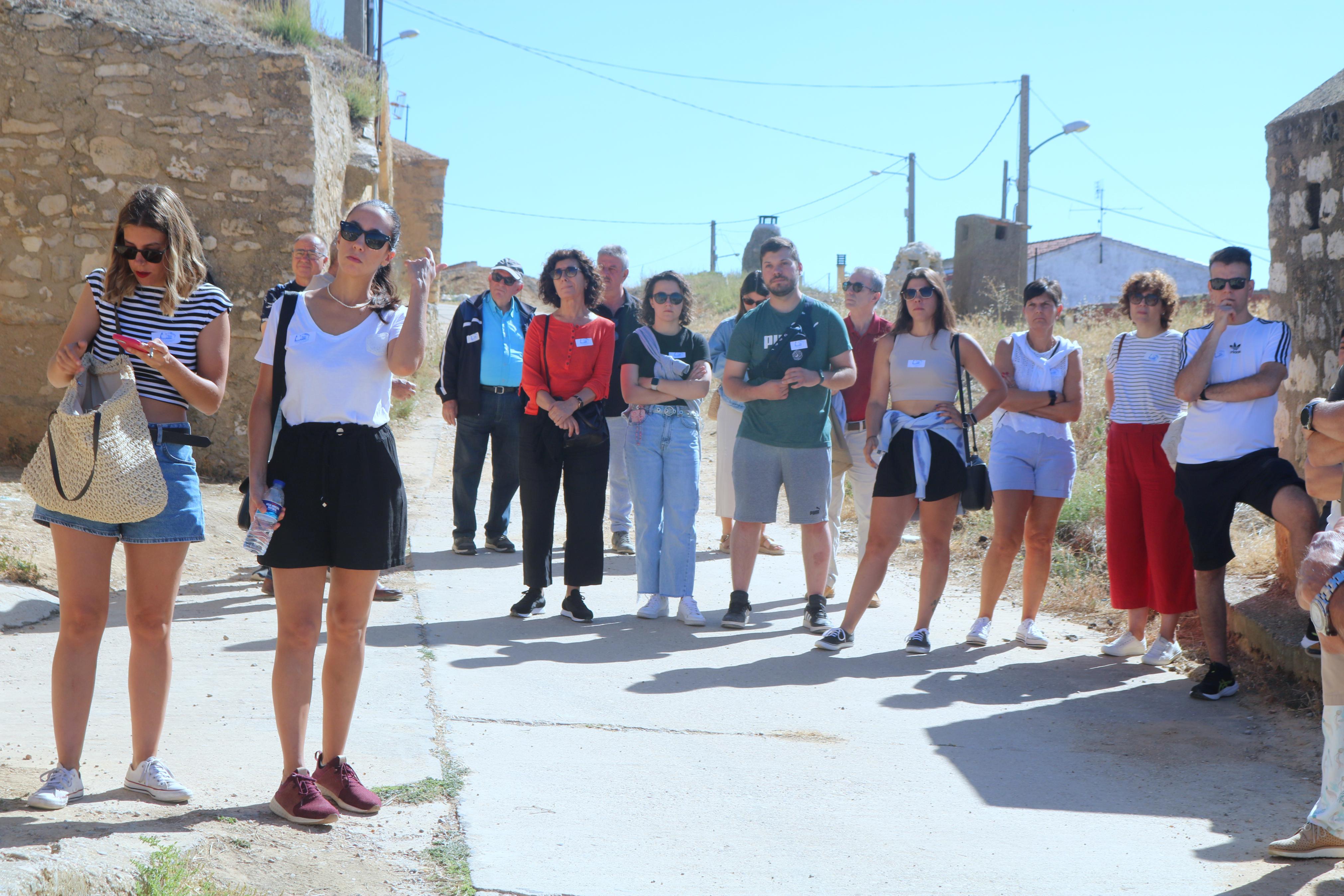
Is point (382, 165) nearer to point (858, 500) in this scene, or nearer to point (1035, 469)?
point (858, 500)

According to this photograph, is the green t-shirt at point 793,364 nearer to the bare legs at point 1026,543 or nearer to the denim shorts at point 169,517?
the bare legs at point 1026,543

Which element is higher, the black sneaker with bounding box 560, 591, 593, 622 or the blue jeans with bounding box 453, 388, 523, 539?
the blue jeans with bounding box 453, 388, 523, 539

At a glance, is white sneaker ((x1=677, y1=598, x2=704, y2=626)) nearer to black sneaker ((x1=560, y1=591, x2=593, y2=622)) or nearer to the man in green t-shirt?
the man in green t-shirt

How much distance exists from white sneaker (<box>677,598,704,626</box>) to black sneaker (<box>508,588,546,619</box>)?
755mm

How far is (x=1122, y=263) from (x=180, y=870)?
43338mm

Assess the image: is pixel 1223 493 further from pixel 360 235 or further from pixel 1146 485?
pixel 360 235

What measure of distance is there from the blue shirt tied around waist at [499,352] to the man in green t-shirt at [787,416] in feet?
7.30

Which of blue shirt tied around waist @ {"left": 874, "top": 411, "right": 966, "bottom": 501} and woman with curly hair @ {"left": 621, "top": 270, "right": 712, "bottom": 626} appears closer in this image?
blue shirt tied around waist @ {"left": 874, "top": 411, "right": 966, "bottom": 501}

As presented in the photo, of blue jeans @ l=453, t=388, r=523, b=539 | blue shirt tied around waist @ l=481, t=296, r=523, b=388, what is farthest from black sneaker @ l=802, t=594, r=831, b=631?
blue shirt tied around waist @ l=481, t=296, r=523, b=388

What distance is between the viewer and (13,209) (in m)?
8.15

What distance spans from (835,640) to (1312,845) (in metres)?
2.57

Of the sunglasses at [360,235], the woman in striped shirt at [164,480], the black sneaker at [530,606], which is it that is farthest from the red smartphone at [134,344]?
the black sneaker at [530,606]

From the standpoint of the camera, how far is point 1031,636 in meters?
5.79

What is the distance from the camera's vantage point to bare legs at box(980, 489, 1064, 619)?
5730 millimetres
